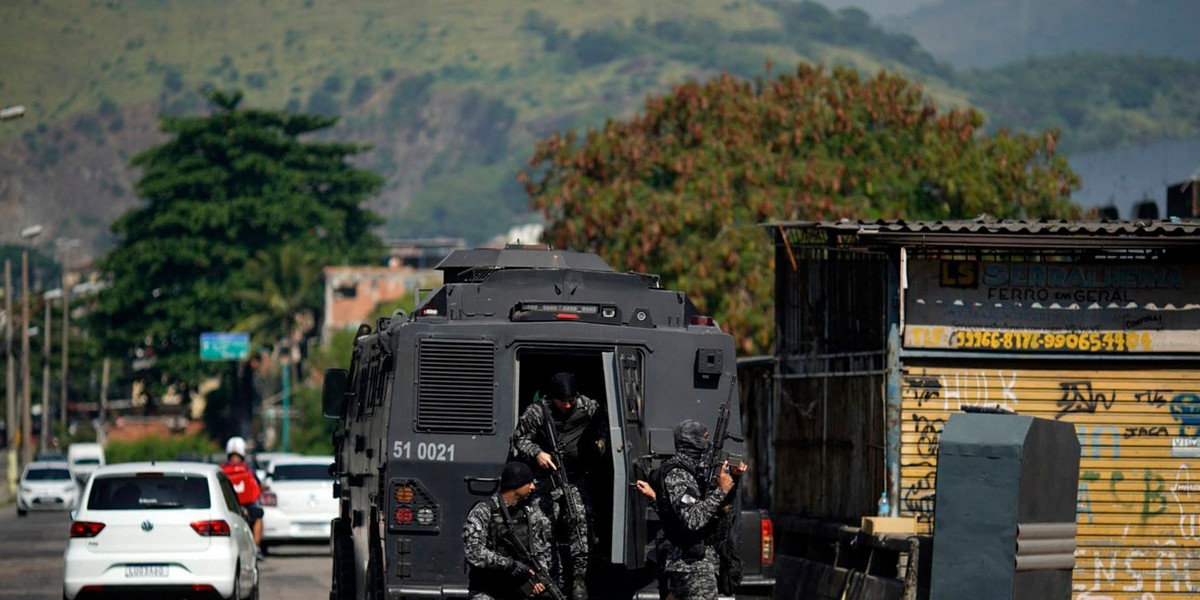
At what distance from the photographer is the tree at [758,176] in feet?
106

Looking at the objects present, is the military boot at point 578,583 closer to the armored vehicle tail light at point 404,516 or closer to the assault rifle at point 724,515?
the assault rifle at point 724,515

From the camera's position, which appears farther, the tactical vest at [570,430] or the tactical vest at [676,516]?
the tactical vest at [570,430]

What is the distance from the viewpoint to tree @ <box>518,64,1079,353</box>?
3238 cm

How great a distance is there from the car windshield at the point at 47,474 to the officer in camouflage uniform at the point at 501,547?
137 ft

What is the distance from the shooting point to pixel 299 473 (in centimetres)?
2992

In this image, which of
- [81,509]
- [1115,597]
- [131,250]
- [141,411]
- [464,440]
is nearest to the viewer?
[464,440]

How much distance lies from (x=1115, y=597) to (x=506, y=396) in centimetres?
670

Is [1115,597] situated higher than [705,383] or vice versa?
[705,383]

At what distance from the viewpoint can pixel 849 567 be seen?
56.0ft

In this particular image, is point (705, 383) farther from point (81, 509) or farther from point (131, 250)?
point (131, 250)

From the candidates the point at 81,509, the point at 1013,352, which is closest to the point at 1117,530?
the point at 1013,352

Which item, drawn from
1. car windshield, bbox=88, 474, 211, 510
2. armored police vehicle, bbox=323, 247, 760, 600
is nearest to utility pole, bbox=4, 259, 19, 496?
car windshield, bbox=88, 474, 211, 510

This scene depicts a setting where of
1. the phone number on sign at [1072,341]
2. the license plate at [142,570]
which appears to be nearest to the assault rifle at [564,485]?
the phone number on sign at [1072,341]

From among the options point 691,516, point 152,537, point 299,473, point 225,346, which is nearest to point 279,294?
point 225,346
